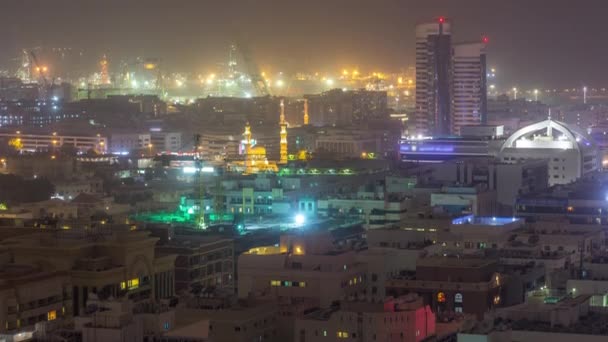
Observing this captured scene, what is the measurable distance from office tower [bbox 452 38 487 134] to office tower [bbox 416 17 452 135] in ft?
1.23

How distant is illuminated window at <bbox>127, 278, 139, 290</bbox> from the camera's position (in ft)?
84.0

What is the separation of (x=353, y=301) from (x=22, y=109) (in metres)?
56.1

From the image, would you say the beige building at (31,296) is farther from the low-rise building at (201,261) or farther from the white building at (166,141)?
the white building at (166,141)

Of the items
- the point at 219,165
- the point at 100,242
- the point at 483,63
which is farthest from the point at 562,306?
the point at 483,63

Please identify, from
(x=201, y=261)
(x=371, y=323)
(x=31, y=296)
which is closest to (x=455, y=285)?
(x=371, y=323)

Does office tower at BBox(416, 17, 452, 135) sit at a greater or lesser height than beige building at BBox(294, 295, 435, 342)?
greater

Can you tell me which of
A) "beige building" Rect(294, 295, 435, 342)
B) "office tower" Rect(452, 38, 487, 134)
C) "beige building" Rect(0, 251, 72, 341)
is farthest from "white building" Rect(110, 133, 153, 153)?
"beige building" Rect(294, 295, 435, 342)

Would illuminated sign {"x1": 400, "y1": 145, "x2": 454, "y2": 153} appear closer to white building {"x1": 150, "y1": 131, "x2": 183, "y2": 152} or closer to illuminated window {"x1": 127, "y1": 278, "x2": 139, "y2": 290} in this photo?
white building {"x1": 150, "y1": 131, "x2": 183, "y2": 152}

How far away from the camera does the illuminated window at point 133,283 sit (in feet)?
84.0

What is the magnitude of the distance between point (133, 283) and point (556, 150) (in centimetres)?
2144

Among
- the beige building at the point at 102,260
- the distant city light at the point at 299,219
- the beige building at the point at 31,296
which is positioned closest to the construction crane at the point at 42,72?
the distant city light at the point at 299,219

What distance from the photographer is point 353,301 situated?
22.3 m

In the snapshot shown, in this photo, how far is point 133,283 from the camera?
25.7 metres

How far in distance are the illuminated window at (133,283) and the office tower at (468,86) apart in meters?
40.4
